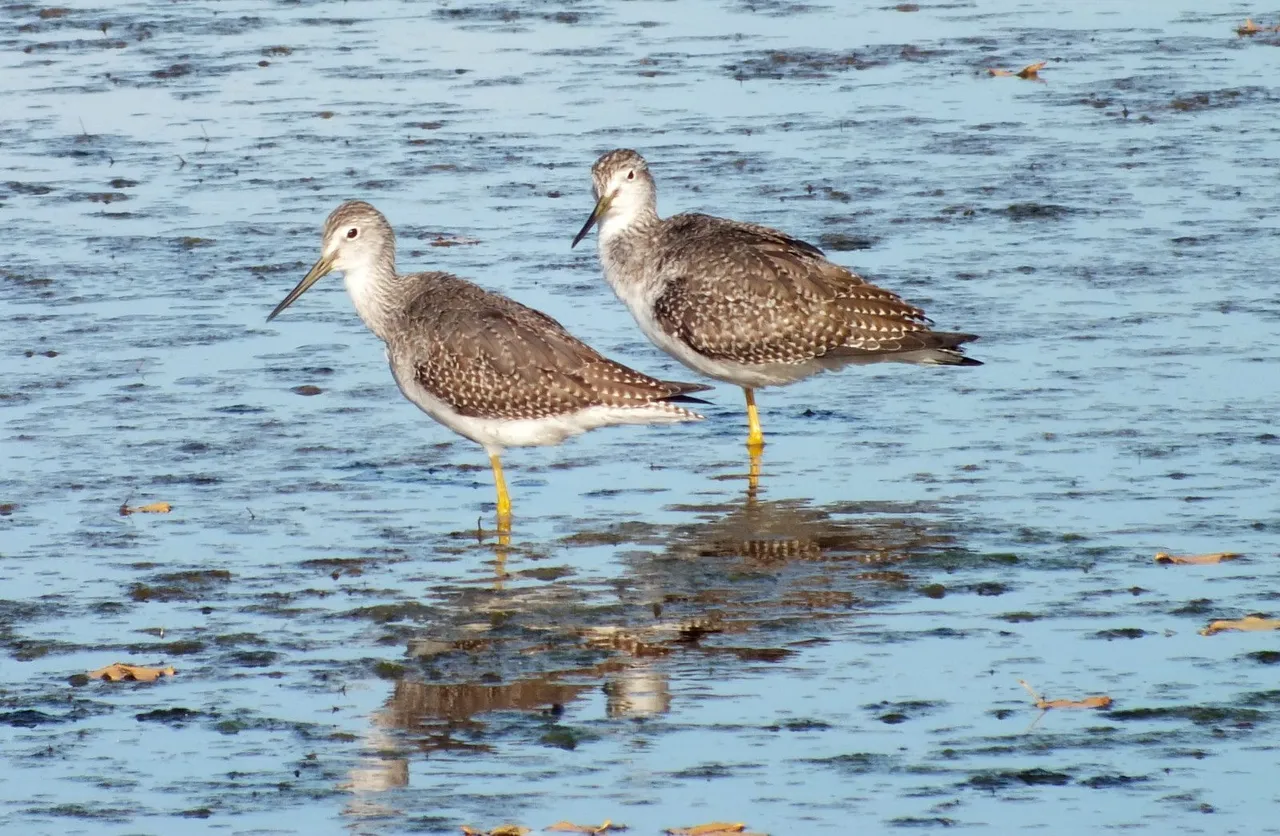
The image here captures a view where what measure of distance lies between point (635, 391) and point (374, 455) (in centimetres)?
189

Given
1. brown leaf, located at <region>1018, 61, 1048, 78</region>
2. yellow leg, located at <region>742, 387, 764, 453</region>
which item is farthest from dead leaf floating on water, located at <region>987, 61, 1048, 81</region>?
yellow leg, located at <region>742, 387, 764, 453</region>

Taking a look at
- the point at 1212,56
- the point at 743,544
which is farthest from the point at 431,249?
the point at 1212,56

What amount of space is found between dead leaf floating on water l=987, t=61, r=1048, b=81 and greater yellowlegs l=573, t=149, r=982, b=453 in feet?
32.8

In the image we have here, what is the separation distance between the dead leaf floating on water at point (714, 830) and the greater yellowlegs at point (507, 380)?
417 cm

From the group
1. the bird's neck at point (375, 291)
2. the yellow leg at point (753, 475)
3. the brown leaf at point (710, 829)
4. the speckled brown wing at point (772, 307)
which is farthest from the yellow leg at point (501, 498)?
the brown leaf at point (710, 829)

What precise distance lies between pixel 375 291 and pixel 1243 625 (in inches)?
214

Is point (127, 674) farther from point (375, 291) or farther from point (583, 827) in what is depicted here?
point (375, 291)

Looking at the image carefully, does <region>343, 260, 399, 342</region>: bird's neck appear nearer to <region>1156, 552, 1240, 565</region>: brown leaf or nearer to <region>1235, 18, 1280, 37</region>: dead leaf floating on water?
<region>1156, 552, 1240, 565</region>: brown leaf

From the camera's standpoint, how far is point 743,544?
11.4 metres

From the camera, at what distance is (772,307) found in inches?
532

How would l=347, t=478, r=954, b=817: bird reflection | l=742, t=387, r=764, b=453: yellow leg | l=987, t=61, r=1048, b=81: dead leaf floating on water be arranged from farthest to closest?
l=987, t=61, r=1048, b=81: dead leaf floating on water
l=742, t=387, r=764, b=453: yellow leg
l=347, t=478, r=954, b=817: bird reflection

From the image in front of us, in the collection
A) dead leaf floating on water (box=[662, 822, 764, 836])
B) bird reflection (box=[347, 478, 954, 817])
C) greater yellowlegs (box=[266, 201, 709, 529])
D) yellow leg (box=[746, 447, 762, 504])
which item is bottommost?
dead leaf floating on water (box=[662, 822, 764, 836])

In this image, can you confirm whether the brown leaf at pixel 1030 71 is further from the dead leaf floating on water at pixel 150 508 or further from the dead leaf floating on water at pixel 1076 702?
the dead leaf floating on water at pixel 1076 702

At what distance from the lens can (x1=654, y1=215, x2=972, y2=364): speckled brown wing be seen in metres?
13.4
